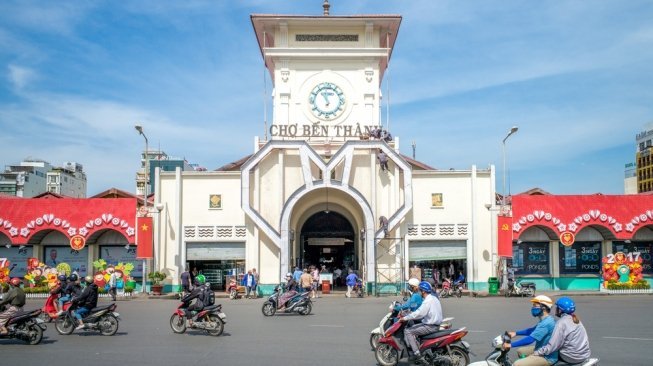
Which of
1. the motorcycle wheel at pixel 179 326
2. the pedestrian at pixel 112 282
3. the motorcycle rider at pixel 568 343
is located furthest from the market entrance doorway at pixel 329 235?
the motorcycle rider at pixel 568 343

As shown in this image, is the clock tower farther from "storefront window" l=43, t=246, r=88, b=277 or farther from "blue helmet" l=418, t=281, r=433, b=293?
"blue helmet" l=418, t=281, r=433, b=293

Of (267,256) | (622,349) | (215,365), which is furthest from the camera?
(267,256)

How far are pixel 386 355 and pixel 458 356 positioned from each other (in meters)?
1.44

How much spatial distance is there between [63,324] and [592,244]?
2937 centimetres

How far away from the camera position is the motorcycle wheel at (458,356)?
469 inches

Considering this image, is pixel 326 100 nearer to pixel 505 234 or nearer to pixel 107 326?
pixel 505 234

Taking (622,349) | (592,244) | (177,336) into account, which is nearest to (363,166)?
(592,244)

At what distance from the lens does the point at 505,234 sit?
108 feet

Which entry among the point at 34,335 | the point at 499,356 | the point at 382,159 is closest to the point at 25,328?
the point at 34,335

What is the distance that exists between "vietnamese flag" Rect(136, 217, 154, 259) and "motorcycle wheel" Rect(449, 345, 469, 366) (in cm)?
2352

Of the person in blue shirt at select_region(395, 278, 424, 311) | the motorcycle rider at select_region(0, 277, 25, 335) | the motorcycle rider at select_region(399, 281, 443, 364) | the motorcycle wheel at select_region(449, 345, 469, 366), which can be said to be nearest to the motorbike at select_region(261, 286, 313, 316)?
the motorcycle rider at select_region(0, 277, 25, 335)

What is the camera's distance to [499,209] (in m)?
34.4

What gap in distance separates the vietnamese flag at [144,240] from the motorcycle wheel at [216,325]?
16.6m

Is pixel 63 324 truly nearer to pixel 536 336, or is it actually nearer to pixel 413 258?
pixel 536 336
